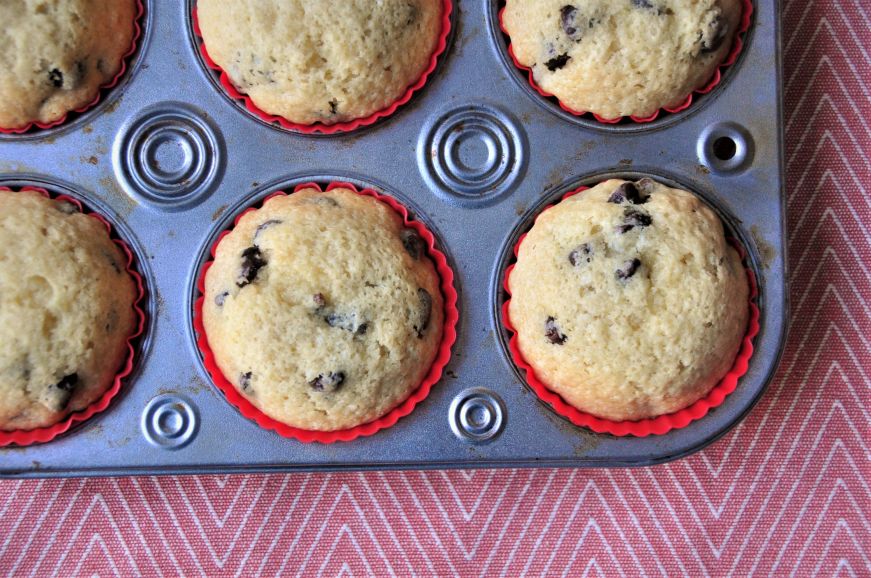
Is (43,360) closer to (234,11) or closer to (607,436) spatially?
(234,11)

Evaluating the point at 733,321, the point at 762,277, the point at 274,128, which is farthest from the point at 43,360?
the point at 762,277

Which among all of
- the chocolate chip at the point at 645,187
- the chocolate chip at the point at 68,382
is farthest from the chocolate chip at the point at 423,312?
the chocolate chip at the point at 68,382

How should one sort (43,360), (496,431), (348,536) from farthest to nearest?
(348,536)
(496,431)
(43,360)

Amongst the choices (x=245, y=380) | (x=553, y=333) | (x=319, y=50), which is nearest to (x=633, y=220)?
(x=553, y=333)

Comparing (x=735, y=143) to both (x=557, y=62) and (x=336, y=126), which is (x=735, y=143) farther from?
(x=336, y=126)

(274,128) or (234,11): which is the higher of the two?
(234,11)

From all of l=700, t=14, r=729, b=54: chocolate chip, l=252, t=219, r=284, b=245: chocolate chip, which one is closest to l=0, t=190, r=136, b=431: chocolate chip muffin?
l=252, t=219, r=284, b=245: chocolate chip
